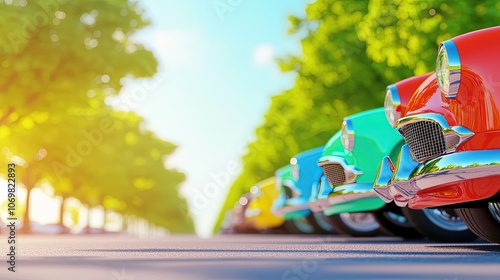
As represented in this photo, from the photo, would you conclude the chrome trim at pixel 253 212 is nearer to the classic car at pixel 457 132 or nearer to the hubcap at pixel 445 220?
the hubcap at pixel 445 220

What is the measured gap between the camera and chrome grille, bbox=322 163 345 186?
9.13 metres

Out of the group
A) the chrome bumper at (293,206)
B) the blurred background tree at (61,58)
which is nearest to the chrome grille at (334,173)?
the chrome bumper at (293,206)

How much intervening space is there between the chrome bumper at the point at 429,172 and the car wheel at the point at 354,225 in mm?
3981

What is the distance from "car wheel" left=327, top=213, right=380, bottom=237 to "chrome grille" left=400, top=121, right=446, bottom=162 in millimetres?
4457

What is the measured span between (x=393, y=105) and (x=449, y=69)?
5.16ft

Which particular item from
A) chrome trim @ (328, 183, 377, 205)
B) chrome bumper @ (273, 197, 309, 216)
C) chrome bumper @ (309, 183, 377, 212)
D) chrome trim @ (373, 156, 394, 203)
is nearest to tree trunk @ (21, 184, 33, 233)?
chrome bumper @ (273, 197, 309, 216)

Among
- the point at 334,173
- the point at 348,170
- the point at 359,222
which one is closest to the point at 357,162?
the point at 348,170

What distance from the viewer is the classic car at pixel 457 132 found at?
18.6 ft

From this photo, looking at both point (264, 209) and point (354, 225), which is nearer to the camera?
point (354, 225)

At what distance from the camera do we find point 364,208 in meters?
8.60

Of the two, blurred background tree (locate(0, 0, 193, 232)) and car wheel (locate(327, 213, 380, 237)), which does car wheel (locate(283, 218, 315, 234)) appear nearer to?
car wheel (locate(327, 213, 380, 237))

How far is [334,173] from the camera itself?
30.3 feet

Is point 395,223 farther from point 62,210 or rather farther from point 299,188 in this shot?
point 62,210

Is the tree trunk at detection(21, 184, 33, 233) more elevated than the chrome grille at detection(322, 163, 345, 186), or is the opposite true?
the chrome grille at detection(322, 163, 345, 186)
